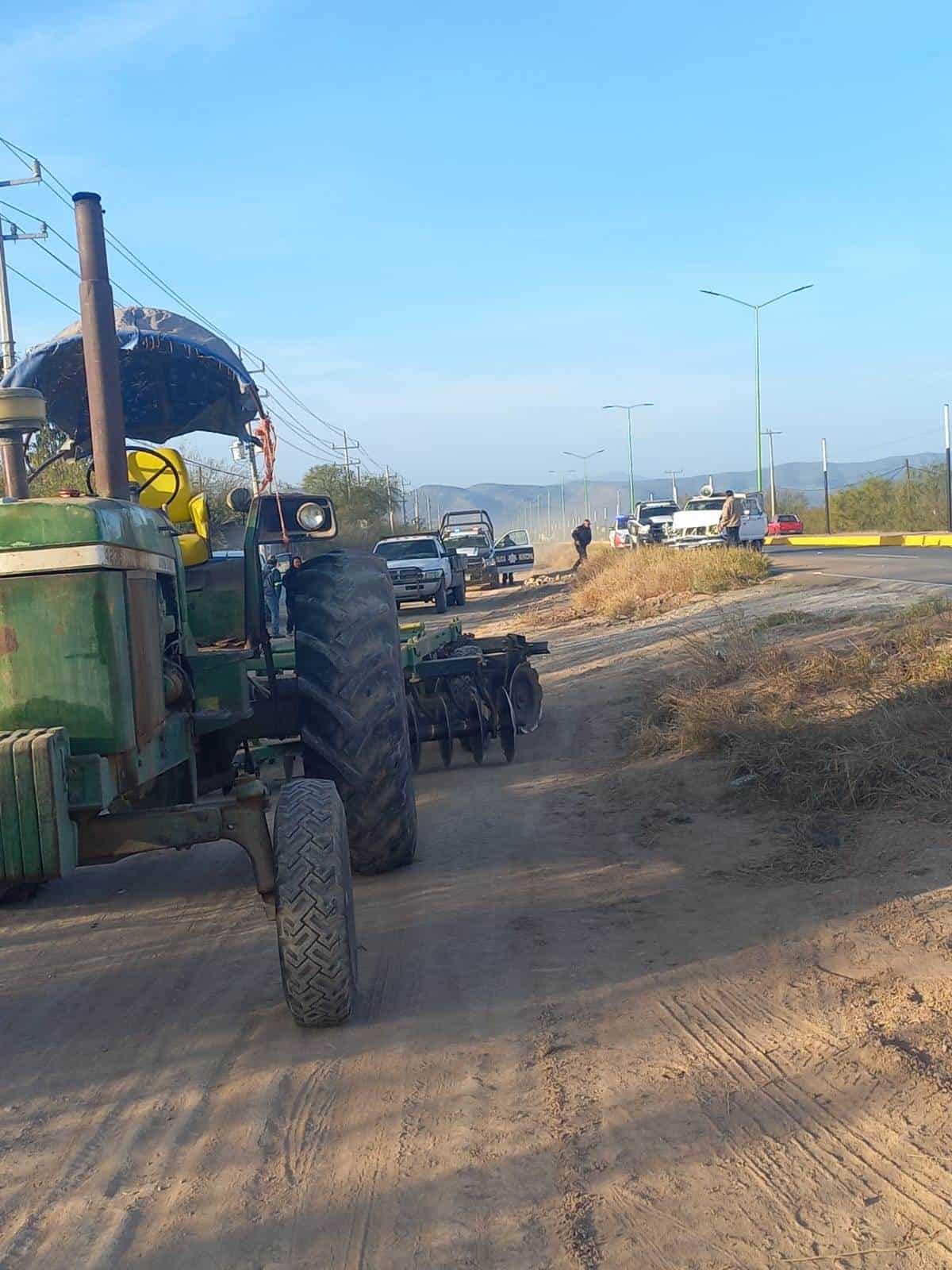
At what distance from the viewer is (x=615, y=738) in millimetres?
9617

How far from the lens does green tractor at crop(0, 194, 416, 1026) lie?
3973 millimetres

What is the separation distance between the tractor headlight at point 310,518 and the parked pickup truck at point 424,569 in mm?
19844

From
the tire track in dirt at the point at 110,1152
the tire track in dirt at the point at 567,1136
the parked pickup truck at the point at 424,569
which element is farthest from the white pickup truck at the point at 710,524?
the tire track in dirt at the point at 110,1152

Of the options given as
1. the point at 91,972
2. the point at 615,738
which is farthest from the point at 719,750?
the point at 91,972

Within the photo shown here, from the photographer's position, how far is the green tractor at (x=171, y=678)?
13.0ft

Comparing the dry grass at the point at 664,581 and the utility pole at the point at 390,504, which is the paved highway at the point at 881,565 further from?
the utility pole at the point at 390,504

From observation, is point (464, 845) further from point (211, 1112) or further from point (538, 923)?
point (211, 1112)

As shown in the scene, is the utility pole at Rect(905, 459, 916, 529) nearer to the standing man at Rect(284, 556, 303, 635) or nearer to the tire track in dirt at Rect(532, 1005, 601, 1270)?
the standing man at Rect(284, 556, 303, 635)

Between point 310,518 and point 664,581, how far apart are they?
524 inches

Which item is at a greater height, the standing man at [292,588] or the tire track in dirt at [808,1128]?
the standing man at [292,588]

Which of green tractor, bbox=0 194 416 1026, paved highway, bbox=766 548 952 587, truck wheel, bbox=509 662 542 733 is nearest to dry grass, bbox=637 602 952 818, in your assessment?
truck wheel, bbox=509 662 542 733

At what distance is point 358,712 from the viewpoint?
19.1 feet

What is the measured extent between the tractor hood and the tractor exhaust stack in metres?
1.29

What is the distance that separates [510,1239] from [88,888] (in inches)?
165
